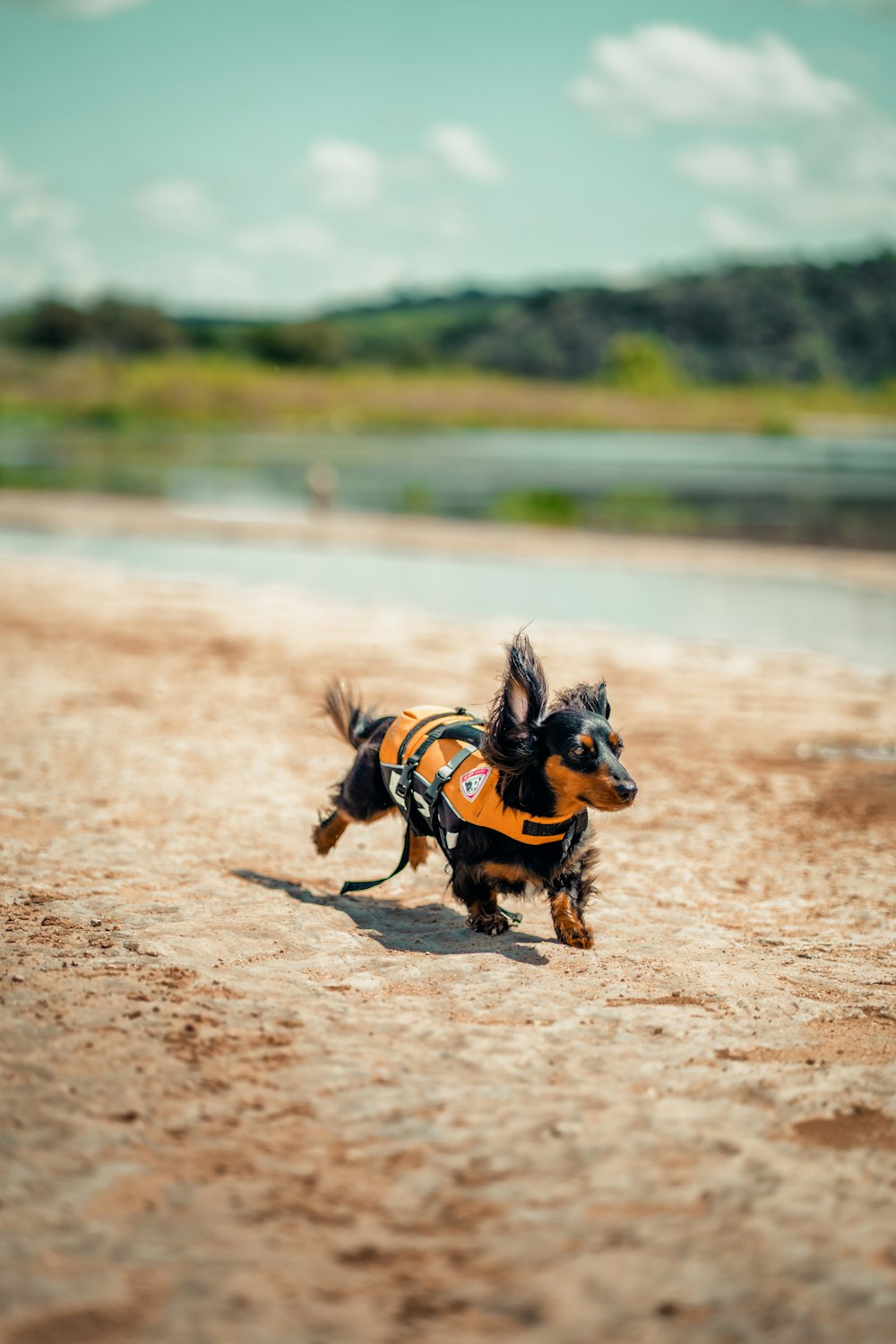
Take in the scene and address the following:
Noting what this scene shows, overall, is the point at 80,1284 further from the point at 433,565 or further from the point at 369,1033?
the point at 433,565

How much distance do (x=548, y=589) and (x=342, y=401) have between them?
8532cm

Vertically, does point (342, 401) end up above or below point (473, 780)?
above

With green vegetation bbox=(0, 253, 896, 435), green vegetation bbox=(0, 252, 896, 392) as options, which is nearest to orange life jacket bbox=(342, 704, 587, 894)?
green vegetation bbox=(0, 253, 896, 435)

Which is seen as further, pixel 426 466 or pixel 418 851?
pixel 426 466

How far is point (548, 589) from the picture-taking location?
2152 cm

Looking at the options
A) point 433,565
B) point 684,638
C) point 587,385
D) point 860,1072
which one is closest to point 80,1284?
point 860,1072

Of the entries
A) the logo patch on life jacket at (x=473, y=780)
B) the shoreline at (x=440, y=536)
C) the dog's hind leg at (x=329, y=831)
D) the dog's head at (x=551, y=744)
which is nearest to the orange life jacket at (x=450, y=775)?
the logo patch on life jacket at (x=473, y=780)

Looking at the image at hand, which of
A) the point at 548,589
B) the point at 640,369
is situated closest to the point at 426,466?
the point at 548,589

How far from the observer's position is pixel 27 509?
1350 inches

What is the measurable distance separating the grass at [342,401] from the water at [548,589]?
209 ft

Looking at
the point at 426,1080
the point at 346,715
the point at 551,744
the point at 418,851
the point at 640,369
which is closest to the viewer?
the point at 426,1080

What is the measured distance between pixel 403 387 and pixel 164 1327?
111 metres

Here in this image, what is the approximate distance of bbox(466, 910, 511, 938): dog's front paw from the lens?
5715 millimetres

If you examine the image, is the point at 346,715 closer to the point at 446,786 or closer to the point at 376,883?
the point at 376,883
